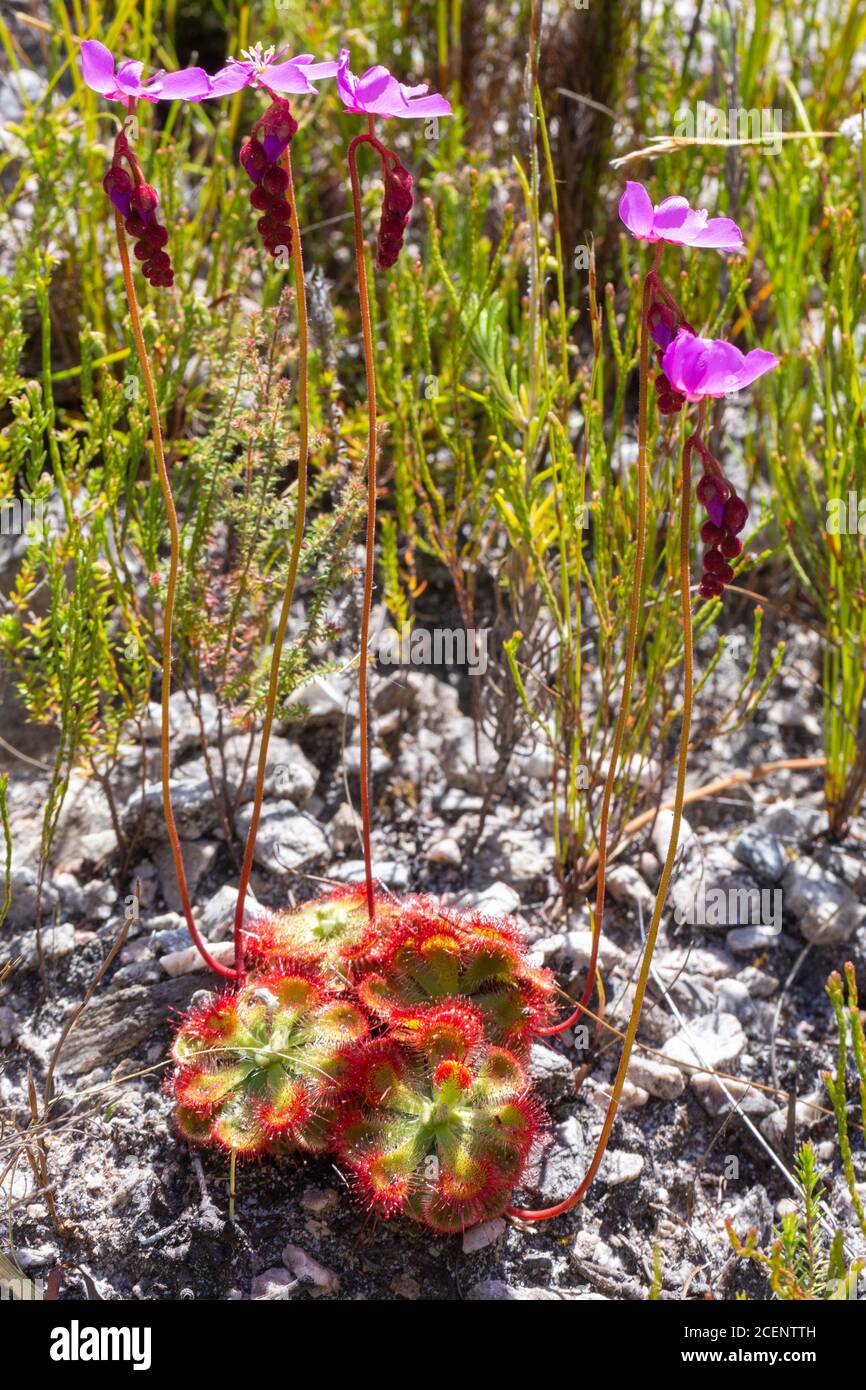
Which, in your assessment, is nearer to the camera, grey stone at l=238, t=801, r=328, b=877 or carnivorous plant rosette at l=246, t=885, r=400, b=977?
carnivorous plant rosette at l=246, t=885, r=400, b=977

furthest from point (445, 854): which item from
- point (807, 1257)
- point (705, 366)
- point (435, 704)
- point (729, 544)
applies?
point (705, 366)

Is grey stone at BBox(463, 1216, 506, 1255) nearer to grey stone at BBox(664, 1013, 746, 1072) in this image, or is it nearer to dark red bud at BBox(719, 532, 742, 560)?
grey stone at BBox(664, 1013, 746, 1072)

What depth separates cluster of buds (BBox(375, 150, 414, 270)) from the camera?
160 centimetres

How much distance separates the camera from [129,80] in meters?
1.55

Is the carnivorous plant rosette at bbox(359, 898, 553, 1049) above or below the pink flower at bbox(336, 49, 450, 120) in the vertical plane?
below

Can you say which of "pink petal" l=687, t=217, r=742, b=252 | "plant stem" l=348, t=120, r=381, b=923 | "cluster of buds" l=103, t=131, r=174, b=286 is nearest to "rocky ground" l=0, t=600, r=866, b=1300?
"plant stem" l=348, t=120, r=381, b=923

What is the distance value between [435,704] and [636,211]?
65.3 inches

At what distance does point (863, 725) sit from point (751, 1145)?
1.07 m

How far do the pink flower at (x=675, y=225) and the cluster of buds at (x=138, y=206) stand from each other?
1.93 feet

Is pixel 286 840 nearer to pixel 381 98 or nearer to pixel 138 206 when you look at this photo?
pixel 138 206

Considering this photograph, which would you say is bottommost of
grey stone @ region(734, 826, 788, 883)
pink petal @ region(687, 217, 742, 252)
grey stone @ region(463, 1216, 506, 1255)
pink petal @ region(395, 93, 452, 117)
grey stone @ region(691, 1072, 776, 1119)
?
grey stone @ region(691, 1072, 776, 1119)

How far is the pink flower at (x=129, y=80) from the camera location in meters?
1.51

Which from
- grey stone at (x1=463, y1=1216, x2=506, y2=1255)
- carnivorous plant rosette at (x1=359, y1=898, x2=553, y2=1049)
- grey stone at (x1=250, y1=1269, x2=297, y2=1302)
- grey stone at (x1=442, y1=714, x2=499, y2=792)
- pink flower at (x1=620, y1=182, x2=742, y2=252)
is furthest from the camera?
grey stone at (x1=442, y1=714, x2=499, y2=792)
